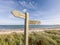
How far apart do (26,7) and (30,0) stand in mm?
336

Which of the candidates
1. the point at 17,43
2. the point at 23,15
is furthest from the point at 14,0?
the point at 23,15

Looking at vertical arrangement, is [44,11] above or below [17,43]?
above

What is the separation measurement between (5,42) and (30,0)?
268 centimetres

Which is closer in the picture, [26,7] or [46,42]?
[46,42]

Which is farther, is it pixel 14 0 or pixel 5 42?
pixel 14 0

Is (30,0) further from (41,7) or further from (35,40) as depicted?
(35,40)

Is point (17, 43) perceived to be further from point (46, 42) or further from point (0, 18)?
point (0, 18)

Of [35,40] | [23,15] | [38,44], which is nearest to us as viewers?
[23,15]

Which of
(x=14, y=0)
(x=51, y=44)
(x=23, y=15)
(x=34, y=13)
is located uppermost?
(x=14, y=0)

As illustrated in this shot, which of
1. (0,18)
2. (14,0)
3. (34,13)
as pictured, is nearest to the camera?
(14,0)

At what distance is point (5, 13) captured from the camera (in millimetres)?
8648

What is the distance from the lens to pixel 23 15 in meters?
1.53

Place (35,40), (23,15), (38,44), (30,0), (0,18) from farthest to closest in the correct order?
(0,18) < (30,0) < (35,40) < (38,44) < (23,15)

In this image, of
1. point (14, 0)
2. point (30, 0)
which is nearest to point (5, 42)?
point (30, 0)
